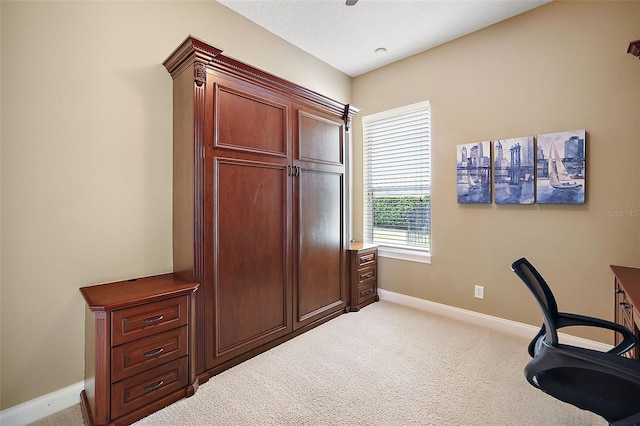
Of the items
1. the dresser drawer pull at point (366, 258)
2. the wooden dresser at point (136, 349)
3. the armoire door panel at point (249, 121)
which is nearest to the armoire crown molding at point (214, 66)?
the armoire door panel at point (249, 121)

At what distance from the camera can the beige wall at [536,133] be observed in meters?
2.32

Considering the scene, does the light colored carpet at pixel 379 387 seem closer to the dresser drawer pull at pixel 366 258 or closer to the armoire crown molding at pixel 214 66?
the dresser drawer pull at pixel 366 258

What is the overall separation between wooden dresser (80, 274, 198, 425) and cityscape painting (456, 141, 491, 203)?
2653 mm

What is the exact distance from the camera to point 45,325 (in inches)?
72.5

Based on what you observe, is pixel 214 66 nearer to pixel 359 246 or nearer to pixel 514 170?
pixel 359 246

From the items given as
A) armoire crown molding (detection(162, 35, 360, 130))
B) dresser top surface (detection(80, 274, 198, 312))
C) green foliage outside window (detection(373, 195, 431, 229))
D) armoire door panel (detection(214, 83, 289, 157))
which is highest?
armoire crown molding (detection(162, 35, 360, 130))

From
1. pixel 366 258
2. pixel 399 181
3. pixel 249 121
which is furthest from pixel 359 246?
pixel 249 121

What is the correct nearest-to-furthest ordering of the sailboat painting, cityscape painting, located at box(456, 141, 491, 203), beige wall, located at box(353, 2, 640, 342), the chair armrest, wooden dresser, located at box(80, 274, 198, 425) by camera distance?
the chair armrest → wooden dresser, located at box(80, 274, 198, 425) → beige wall, located at box(353, 2, 640, 342) → the sailboat painting → cityscape painting, located at box(456, 141, 491, 203)

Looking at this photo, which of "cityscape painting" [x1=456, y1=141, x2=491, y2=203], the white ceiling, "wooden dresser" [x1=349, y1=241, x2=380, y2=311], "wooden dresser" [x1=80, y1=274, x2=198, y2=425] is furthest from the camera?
"wooden dresser" [x1=349, y1=241, x2=380, y2=311]

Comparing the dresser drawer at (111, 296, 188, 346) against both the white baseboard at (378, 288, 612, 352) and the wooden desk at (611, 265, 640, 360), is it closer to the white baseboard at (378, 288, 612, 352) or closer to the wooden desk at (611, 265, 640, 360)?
the wooden desk at (611, 265, 640, 360)

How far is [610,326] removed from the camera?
4.93 ft

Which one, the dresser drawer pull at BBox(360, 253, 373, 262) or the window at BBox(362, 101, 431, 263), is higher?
the window at BBox(362, 101, 431, 263)

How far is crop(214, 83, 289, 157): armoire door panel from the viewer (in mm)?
2184

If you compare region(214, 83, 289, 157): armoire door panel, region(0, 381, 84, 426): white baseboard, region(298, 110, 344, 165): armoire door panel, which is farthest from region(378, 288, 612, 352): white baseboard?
region(0, 381, 84, 426): white baseboard
